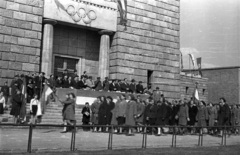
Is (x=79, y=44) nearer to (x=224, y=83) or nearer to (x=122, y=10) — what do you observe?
(x=122, y=10)

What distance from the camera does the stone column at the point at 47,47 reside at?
22688 millimetres

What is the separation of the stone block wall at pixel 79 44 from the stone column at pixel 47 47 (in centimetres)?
161

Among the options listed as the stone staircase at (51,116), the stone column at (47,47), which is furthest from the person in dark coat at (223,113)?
the stone column at (47,47)

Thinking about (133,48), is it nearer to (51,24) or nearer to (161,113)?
(51,24)

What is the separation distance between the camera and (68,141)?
8.48 metres

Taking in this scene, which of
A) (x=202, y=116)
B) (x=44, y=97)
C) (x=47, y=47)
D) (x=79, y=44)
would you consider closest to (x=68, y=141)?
(x=44, y=97)

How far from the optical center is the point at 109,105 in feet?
52.4

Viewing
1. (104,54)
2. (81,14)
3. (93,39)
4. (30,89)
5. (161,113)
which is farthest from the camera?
(93,39)

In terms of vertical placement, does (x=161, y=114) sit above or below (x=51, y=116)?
above

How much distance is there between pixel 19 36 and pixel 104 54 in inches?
271

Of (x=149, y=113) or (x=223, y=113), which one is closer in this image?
(x=149, y=113)

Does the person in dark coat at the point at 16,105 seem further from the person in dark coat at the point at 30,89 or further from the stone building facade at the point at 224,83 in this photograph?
the stone building facade at the point at 224,83

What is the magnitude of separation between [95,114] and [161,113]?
334cm

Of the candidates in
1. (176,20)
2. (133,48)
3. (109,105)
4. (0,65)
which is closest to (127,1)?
(133,48)
